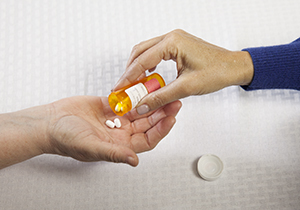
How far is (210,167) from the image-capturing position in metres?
0.93

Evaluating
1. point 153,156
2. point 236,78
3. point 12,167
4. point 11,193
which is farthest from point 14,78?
point 236,78

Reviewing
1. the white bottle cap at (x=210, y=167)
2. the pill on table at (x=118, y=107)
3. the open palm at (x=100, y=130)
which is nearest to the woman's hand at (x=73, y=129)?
the open palm at (x=100, y=130)

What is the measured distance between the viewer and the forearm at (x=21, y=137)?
843 millimetres

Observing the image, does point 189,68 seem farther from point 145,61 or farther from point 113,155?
point 113,155

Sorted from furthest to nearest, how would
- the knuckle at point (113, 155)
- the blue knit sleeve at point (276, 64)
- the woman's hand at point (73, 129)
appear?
the blue knit sleeve at point (276, 64) < the woman's hand at point (73, 129) < the knuckle at point (113, 155)

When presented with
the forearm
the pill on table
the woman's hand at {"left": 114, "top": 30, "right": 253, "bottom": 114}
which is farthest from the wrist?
the forearm

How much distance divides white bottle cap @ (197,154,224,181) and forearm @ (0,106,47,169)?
596mm

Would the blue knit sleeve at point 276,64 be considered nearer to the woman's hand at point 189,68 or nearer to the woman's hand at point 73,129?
the woman's hand at point 189,68

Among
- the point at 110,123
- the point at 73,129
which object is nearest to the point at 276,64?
the point at 110,123

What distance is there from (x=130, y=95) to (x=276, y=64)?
57 centimetres

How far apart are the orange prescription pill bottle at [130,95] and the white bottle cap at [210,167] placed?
1.13ft

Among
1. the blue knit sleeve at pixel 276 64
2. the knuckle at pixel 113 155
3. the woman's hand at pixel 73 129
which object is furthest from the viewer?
the blue knit sleeve at pixel 276 64

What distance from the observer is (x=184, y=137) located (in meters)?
0.98

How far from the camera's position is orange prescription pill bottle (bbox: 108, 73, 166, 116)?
81 cm
